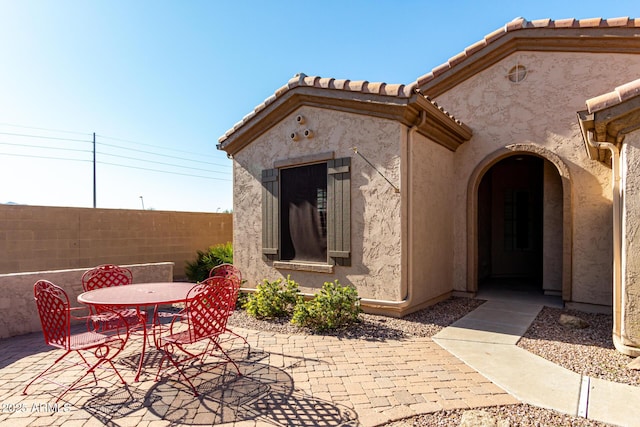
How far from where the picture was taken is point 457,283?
8.53 m

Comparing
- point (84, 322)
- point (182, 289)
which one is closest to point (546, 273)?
point (182, 289)

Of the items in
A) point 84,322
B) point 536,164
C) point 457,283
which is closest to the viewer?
point 84,322

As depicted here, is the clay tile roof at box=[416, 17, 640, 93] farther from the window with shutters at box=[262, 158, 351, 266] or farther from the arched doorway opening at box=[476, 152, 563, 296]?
the window with shutters at box=[262, 158, 351, 266]

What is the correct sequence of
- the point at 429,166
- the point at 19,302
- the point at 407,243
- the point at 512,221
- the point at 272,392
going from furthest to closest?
the point at 512,221
the point at 429,166
the point at 407,243
the point at 19,302
the point at 272,392

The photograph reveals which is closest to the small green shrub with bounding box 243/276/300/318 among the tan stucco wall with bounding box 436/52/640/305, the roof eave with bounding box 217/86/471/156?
the roof eave with bounding box 217/86/471/156

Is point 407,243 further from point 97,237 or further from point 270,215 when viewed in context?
point 97,237

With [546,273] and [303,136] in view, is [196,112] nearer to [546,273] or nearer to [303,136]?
[303,136]

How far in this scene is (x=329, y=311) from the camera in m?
5.89

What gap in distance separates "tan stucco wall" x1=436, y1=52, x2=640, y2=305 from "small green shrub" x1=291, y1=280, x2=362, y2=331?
3691 mm

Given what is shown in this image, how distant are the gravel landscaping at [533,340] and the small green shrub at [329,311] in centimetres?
16

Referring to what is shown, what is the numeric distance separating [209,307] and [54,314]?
5.10 feet

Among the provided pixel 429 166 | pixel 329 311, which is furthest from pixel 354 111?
pixel 329 311

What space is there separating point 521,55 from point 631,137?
450cm

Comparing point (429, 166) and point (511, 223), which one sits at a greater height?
point (429, 166)
